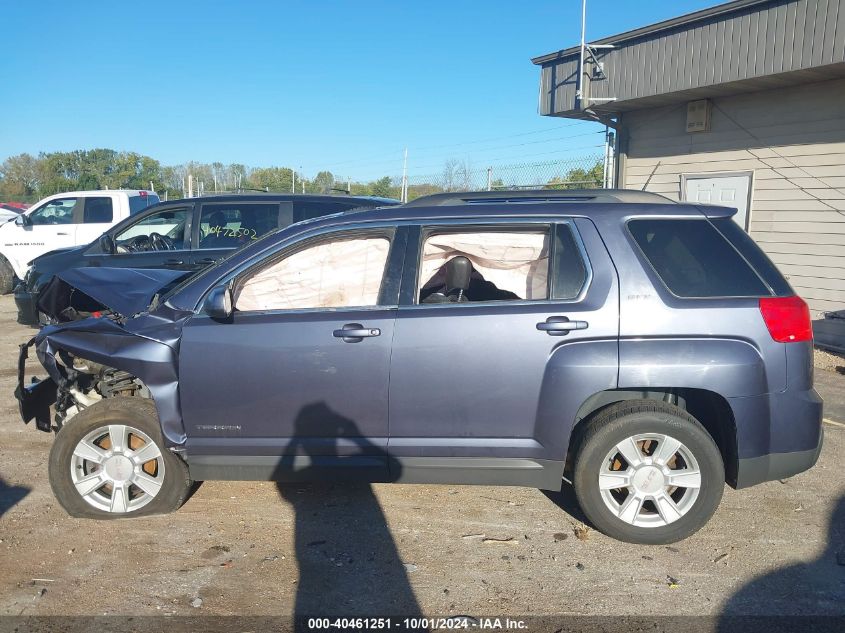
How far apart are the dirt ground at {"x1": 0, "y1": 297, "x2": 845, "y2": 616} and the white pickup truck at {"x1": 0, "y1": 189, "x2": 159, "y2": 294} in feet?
29.7

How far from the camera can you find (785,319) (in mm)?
3652

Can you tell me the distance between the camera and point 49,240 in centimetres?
1298

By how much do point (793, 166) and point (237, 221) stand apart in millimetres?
7410

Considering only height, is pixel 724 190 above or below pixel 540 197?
above

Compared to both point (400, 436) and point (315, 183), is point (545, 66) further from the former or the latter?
point (315, 183)

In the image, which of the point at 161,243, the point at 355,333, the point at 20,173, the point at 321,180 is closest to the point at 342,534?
the point at 355,333

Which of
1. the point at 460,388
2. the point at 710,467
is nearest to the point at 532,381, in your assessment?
the point at 460,388

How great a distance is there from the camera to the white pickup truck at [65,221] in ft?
41.8

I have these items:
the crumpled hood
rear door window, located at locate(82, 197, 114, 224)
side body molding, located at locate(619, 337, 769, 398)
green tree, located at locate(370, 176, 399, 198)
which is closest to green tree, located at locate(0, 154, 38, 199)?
green tree, located at locate(370, 176, 399, 198)

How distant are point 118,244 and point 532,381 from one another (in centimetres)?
666

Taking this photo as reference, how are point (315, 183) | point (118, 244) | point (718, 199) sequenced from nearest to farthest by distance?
1. point (118, 244)
2. point (718, 199)
3. point (315, 183)

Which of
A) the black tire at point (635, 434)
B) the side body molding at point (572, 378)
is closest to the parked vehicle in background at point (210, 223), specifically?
the side body molding at point (572, 378)

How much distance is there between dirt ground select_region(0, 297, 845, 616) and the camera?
10.9 ft

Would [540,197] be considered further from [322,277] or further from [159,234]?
[159,234]
